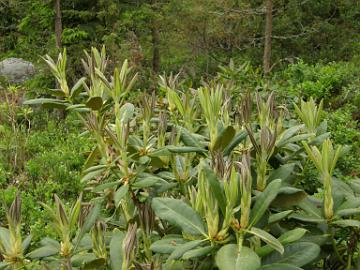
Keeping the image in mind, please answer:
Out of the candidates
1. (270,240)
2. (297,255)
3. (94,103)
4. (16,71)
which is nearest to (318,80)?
(94,103)

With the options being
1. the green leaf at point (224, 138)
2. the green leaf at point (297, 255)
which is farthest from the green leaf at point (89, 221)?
the green leaf at point (297, 255)

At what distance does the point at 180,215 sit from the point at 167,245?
0.31ft

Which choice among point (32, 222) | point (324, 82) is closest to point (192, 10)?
point (324, 82)

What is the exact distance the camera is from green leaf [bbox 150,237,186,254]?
1496 mm

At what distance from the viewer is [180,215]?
4.95 feet

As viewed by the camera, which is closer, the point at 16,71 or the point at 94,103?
the point at 94,103

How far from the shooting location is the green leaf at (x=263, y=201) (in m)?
1.41

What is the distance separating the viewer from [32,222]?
15.0ft

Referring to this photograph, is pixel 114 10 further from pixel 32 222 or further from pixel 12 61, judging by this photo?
pixel 32 222

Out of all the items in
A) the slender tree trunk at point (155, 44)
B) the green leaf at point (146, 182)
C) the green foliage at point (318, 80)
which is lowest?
the slender tree trunk at point (155, 44)

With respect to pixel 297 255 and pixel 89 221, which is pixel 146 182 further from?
pixel 297 255

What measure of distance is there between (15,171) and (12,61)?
25.3 ft

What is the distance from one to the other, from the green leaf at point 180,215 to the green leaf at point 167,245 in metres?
0.06

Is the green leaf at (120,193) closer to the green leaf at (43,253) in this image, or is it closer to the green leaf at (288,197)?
the green leaf at (43,253)
